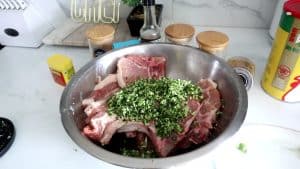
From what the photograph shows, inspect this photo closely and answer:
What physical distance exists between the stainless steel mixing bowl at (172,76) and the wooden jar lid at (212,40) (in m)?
0.02

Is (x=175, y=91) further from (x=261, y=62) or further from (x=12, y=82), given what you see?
(x=12, y=82)

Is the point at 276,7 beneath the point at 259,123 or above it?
above

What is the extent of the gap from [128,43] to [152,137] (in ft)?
0.88

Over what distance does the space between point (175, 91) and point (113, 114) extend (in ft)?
0.45

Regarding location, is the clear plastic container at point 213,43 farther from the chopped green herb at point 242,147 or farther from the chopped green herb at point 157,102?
the chopped green herb at point 242,147

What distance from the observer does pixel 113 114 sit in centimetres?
53

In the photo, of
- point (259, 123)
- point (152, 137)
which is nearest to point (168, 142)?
point (152, 137)

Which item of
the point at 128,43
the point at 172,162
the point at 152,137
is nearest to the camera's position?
the point at 172,162

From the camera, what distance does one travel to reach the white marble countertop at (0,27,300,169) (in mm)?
531

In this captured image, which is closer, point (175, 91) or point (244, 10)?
point (175, 91)

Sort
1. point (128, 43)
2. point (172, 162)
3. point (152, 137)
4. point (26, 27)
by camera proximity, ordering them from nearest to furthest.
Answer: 1. point (172, 162)
2. point (152, 137)
3. point (128, 43)
4. point (26, 27)

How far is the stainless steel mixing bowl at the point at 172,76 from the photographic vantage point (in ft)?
1.34

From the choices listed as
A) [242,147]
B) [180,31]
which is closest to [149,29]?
[180,31]

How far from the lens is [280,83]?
22.9 inches
